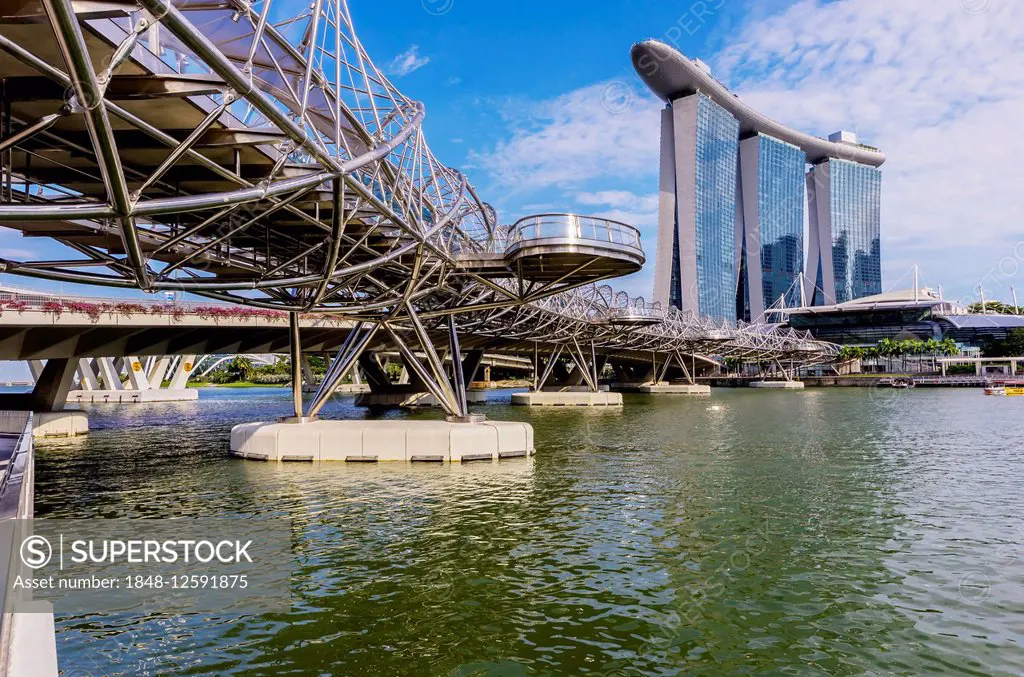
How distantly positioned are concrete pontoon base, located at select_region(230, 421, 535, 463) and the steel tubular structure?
3656 mm

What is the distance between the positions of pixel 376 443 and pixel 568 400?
53.2 meters

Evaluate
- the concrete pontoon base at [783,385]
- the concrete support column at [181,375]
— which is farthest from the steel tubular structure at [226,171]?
the concrete pontoon base at [783,385]

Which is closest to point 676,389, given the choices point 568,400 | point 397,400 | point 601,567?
point 568,400

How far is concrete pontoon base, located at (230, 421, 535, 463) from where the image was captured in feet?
99.5

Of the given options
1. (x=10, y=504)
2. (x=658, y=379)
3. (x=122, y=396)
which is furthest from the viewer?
(x=658, y=379)

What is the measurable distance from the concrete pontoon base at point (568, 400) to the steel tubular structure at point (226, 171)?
40.8 m

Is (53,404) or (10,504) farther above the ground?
(10,504)

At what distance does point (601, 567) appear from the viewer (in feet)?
48.5

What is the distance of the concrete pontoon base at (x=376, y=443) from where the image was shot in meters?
30.3

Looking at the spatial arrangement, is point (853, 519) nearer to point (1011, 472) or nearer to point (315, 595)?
point (1011, 472)

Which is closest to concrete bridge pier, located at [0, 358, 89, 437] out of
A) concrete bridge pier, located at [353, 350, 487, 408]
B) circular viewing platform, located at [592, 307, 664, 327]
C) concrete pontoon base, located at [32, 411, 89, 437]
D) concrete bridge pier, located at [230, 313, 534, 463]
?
concrete pontoon base, located at [32, 411, 89, 437]

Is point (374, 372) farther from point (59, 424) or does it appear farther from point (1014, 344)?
point (1014, 344)

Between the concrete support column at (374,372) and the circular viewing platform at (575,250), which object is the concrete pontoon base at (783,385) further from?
the circular viewing platform at (575,250)

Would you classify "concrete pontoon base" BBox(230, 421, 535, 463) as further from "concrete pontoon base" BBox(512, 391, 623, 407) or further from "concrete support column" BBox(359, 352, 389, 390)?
"concrete support column" BBox(359, 352, 389, 390)
